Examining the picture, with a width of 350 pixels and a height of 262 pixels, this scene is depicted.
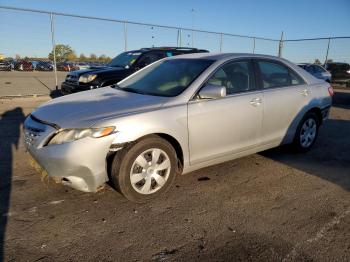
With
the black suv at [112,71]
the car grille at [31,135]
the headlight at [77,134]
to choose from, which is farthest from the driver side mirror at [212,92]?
the black suv at [112,71]

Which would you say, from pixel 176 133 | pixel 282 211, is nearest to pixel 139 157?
pixel 176 133

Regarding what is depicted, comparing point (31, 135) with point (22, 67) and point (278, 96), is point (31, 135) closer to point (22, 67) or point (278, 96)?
point (278, 96)

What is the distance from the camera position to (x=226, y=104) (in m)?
4.09

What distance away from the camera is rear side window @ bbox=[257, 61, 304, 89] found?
15.3 ft

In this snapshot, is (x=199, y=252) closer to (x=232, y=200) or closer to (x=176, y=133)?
(x=232, y=200)

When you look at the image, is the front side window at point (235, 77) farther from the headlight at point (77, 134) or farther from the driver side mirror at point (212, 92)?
the headlight at point (77, 134)

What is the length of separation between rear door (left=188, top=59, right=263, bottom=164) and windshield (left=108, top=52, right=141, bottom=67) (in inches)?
231

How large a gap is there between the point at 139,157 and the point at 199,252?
1.18 m

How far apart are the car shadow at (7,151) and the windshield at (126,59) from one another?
306 centimetres

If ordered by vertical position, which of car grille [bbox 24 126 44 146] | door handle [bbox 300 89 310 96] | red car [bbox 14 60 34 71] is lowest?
red car [bbox 14 60 34 71]

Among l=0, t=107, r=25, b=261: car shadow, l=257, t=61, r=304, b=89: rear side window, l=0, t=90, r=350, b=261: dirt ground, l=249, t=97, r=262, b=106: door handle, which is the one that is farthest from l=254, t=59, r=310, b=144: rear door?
l=0, t=107, r=25, b=261: car shadow

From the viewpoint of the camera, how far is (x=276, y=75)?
4.88 meters

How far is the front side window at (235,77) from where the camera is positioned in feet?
13.7

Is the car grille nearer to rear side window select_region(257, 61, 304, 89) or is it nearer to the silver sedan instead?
the silver sedan
